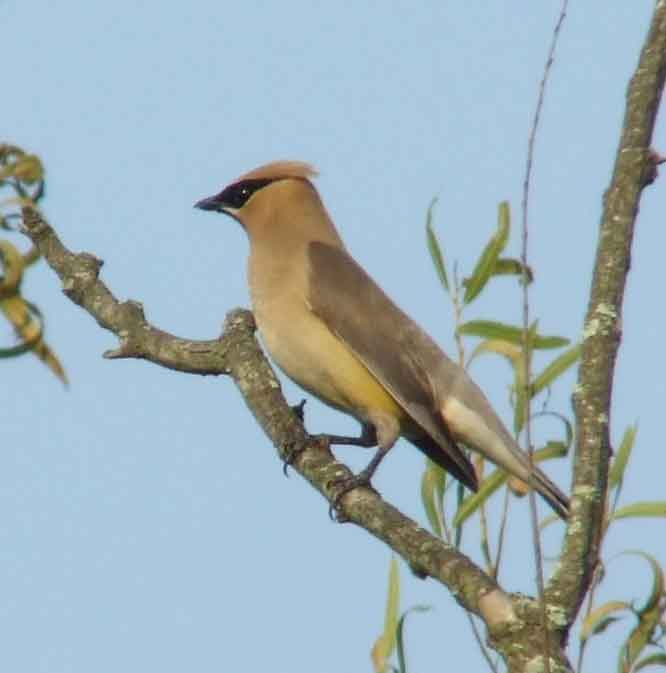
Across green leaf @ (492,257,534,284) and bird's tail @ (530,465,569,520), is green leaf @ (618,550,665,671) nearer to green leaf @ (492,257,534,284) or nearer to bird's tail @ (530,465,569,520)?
green leaf @ (492,257,534,284)

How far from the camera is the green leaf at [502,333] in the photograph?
→ 3.77 m

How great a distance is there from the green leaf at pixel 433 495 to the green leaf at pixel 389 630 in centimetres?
28

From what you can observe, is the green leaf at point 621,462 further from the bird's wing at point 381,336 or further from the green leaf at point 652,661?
the bird's wing at point 381,336

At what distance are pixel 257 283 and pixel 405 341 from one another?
27.9 inches

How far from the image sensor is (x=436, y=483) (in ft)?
12.5

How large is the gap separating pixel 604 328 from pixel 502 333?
40.5 inches

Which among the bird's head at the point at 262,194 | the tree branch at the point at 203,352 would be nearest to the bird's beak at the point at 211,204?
the bird's head at the point at 262,194

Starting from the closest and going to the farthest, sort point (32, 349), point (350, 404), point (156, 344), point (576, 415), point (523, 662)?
point (32, 349) < point (523, 662) < point (576, 415) < point (156, 344) < point (350, 404)

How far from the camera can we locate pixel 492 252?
3951 millimetres

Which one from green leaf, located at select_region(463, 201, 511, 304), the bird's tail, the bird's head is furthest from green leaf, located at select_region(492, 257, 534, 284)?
the bird's head

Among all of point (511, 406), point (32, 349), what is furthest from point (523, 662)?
point (32, 349)

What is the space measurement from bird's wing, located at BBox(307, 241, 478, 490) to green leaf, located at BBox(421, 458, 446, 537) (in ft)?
5.38

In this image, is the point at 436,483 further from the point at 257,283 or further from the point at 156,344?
the point at 257,283

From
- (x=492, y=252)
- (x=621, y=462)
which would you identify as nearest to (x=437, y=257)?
(x=492, y=252)
